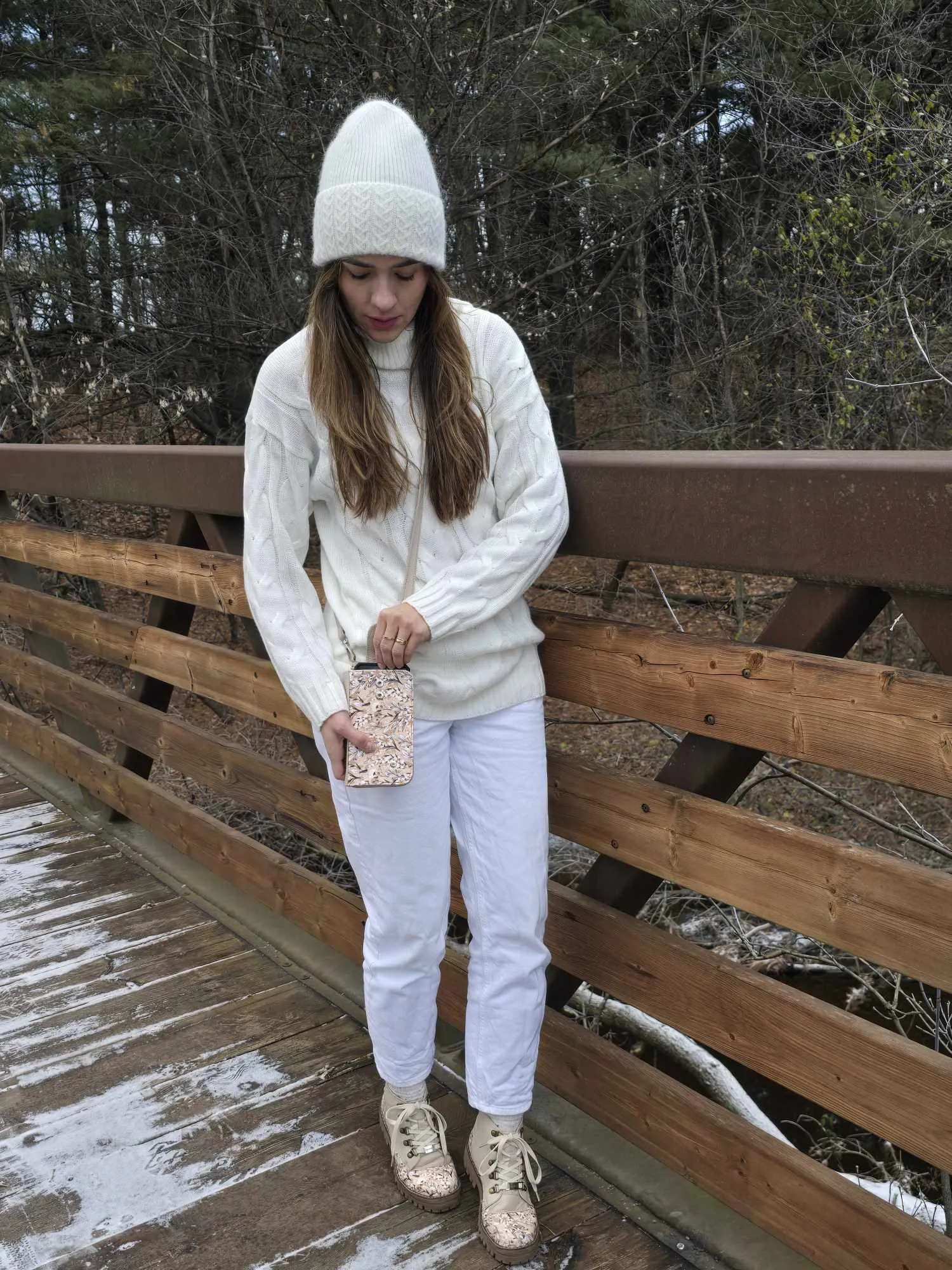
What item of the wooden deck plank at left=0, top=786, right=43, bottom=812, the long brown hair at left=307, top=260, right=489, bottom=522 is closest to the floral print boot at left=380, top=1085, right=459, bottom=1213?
the long brown hair at left=307, top=260, right=489, bottom=522

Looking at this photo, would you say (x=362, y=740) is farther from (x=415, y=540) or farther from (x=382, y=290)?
(x=382, y=290)

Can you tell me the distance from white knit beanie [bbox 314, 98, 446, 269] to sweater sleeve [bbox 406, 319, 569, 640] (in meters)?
0.24

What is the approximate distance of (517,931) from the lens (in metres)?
1.98

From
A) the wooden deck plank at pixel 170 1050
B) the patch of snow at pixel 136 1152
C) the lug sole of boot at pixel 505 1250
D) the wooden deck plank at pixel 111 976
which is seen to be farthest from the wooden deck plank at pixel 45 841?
the lug sole of boot at pixel 505 1250

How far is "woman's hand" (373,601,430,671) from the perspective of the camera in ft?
5.94

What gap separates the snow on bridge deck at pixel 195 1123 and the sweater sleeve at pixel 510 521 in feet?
3.32

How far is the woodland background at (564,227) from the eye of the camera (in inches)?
312

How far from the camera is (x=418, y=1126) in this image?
82.1 inches

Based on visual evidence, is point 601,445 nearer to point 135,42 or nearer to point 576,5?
point 576,5

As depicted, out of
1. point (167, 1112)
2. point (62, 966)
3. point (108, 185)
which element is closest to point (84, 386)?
point (108, 185)

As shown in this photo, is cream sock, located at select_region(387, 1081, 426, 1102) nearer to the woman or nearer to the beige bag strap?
the woman

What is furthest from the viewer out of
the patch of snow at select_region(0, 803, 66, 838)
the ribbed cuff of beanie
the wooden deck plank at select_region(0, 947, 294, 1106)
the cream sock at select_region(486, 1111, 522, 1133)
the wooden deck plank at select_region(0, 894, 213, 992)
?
the patch of snow at select_region(0, 803, 66, 838)

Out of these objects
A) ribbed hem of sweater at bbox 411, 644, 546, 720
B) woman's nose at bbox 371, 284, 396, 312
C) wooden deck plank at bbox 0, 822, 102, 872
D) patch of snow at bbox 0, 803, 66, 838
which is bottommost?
patch of snow at bbox 0, 803, 66, 838

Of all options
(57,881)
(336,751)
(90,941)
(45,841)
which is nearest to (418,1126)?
(336,751)
